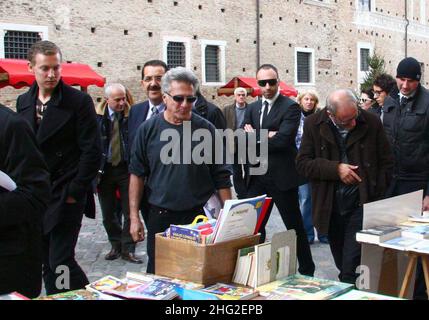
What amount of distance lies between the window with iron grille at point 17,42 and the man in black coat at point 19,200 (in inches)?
532

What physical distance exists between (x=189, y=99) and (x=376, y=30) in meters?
28.9

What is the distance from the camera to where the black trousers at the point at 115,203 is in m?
6.07

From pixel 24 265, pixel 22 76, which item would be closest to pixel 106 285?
pixel 24 265

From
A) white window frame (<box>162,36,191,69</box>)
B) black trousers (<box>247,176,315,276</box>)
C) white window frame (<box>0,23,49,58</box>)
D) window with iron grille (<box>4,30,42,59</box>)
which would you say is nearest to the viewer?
black trousers (<box>247,176,315,276</box>)

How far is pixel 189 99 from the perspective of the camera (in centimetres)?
366

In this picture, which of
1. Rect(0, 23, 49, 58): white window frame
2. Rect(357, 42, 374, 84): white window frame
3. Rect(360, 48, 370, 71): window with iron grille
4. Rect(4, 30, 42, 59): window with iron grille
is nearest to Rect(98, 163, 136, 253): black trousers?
Rect(0, 23, 49, 58): white window frame

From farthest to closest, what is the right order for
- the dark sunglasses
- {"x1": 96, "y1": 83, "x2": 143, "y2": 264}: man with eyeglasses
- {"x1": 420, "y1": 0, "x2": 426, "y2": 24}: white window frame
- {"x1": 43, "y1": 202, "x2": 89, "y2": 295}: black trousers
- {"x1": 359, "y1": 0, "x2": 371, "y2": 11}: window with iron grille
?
{"x1": 420, "y1": 0, "x2": 426, "y2": 24}: white window frame < {"x1": 359, "y1": 0, "x2": 371, "y2": 11}: window with iron grille < {"x1": 96, "y1": 83, "x2": 143, "y2": 264}: man with eyeglasses < the dark sunglasses < {"x1": 43, "y1": 202, "x2": 89, "y2": 295}: black trousers

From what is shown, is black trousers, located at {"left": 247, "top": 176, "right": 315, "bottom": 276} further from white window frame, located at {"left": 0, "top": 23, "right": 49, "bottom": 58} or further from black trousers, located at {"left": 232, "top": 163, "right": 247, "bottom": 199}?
white window frame, located at {"left": 0, "top": 23, "right": 49, "bottom": 58}

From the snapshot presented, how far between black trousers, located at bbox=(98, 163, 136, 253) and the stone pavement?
22cm

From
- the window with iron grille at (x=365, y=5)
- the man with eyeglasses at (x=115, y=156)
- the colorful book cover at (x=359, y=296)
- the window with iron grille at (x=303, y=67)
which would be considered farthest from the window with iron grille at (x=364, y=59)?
the colorful book cover at (x=359, y=296)

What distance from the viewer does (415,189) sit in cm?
475

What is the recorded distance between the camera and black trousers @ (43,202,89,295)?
3771 millimetres

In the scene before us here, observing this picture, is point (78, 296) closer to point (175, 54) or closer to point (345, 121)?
point (345, 121)
